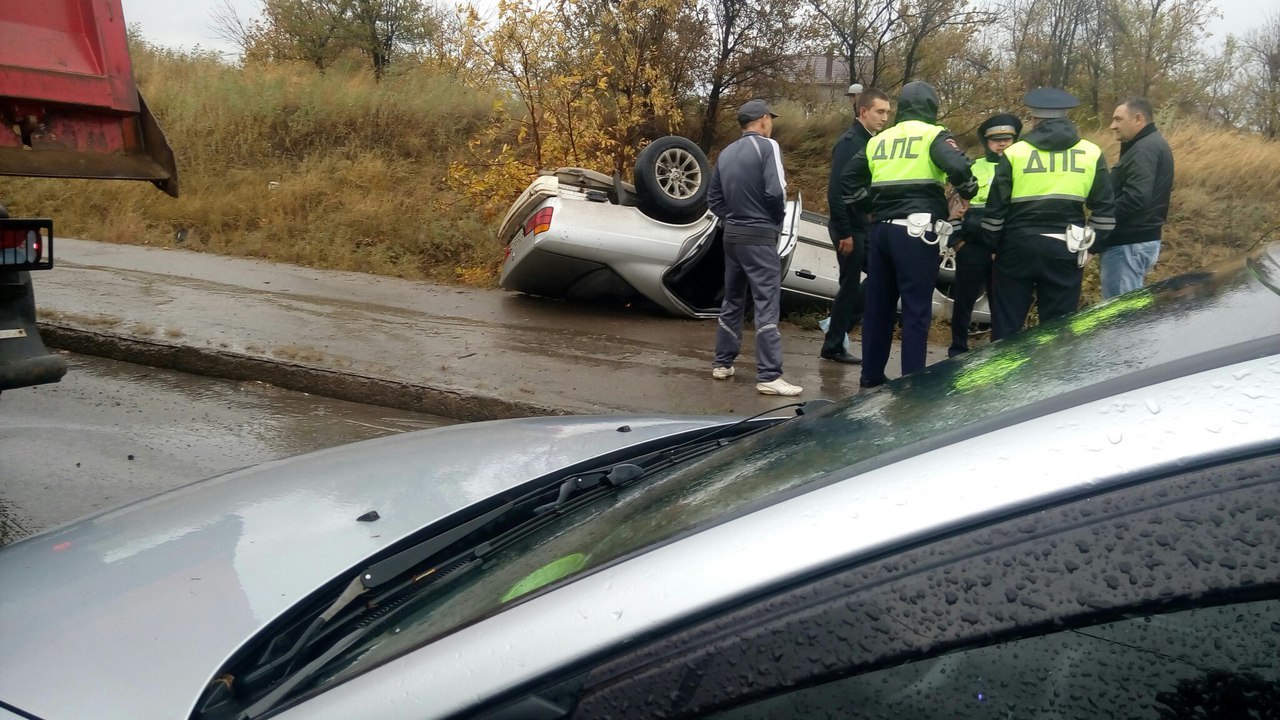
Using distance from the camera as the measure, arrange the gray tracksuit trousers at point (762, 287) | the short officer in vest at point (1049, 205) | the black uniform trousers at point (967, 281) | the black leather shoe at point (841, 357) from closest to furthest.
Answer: the short officer in vest at point (1049, 205)
the gray tracksuit trousers at point (762, 287)
the black uniform trousers at point (967, 281)
the black leather shoe at point (841, 357)

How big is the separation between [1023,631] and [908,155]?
502 cm

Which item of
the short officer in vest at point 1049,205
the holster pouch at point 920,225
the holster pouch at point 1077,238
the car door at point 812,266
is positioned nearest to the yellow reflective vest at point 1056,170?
the short officer in vest at point 1049,205

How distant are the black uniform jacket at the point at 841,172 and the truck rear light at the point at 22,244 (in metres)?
4.72

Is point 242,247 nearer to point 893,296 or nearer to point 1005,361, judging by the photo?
point 893,296

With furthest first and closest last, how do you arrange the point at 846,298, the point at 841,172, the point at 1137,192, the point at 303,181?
1. the point at 303,181
2. the point at 846,298
3. the point at 841,172
4. the point at 1137,192

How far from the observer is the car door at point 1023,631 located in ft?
2.99

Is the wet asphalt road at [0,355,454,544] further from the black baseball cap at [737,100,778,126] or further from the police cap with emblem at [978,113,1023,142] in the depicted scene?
the police cap with emblem at [978,113,1023,142]

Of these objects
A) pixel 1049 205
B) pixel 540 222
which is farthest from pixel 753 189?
pixel 540 222

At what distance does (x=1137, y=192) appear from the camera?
6094 millimetres

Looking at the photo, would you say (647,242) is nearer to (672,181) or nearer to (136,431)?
(672,181)

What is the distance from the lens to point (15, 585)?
1.79 meters

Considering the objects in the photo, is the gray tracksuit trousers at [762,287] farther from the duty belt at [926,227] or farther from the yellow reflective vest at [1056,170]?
the yellow reflective vest at [1056,170]

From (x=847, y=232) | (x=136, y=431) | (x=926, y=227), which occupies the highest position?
(x=926, y=227)

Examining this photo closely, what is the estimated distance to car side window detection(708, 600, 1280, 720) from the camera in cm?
96
